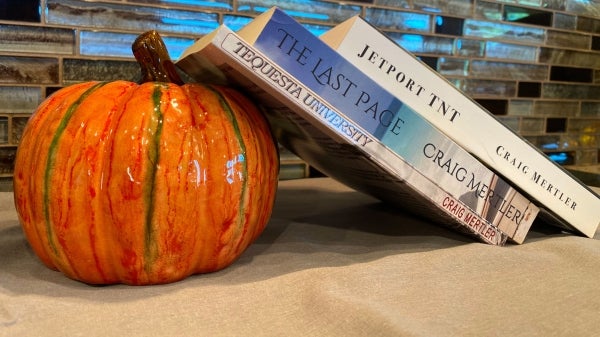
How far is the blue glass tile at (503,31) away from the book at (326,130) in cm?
76

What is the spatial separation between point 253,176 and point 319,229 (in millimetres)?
227

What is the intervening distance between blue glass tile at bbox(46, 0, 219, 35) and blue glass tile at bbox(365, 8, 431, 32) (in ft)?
1.23

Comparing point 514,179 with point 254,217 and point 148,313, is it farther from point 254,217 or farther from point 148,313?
point 148,313

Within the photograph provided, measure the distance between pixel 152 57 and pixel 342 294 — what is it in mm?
354

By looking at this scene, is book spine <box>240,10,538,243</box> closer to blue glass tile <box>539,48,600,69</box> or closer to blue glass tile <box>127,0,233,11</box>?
blue glass tile <box>127,0,233,11</box>

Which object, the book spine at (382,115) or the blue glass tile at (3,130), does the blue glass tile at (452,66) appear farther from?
the blue glass tile at (3,130)

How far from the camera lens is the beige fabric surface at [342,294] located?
0.45 meters

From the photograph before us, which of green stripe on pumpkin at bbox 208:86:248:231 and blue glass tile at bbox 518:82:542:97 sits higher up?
blue glass tile at bbox 518:82:542:97

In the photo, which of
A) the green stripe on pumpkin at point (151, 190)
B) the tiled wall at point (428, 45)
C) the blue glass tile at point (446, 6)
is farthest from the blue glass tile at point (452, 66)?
the green stripe on pumpkin at point (151, 190)

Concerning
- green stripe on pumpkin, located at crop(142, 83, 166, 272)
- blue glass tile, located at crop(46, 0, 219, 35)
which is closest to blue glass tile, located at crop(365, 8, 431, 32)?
blue glass tile, located at crop(46, 0, 219, 35)

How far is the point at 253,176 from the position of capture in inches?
23.2

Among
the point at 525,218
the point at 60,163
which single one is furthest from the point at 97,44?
the point at 525,218

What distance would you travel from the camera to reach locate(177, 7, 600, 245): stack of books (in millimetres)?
567

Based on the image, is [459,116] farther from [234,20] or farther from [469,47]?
[469,47]
